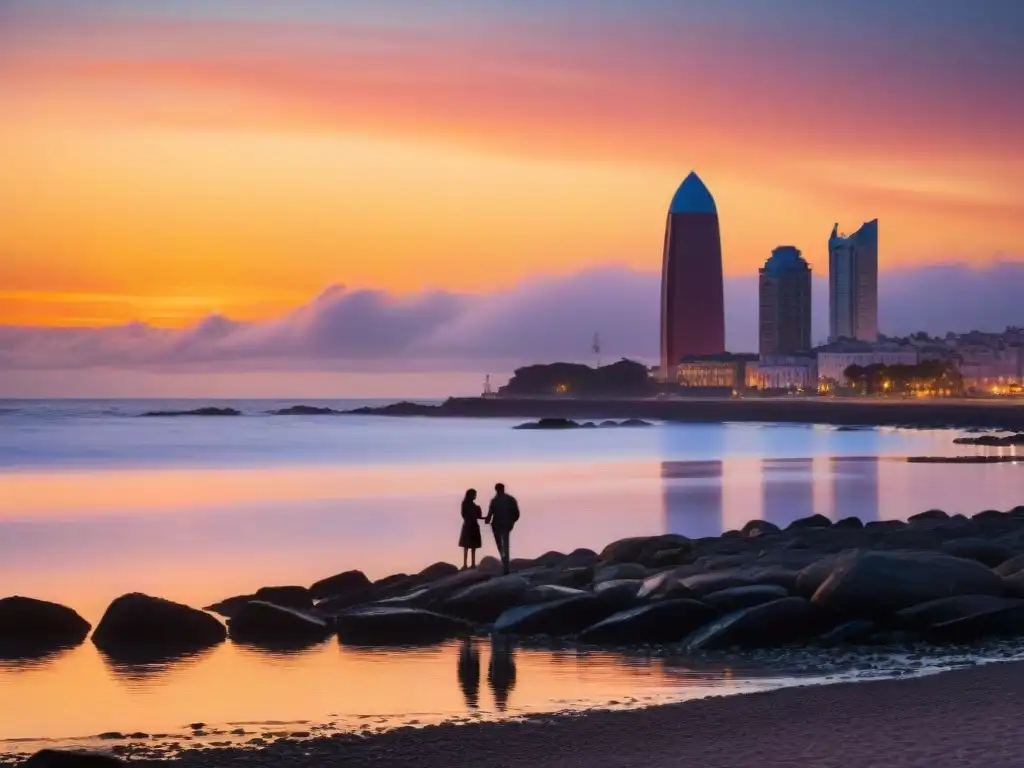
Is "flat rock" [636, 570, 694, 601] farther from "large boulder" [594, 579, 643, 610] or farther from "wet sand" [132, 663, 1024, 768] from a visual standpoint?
"wet sand" [132, 663, 1024, 768]

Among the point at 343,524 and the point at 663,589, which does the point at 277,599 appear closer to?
the point at 663,589

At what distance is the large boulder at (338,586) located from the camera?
80.8 ft

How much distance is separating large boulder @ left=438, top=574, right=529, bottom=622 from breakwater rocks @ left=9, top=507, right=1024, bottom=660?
19 millimetres

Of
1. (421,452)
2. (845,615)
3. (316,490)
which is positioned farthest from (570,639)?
(421,452)

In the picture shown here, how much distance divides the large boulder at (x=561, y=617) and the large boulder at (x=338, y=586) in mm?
5645

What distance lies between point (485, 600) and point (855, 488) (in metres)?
39.8

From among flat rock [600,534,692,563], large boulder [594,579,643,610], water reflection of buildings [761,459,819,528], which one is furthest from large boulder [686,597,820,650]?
water reflection of buildings [761,459,819,528]

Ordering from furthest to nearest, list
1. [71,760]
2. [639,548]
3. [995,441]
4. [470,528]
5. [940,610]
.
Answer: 1. [995,441]
2. [639,548]
3. [470,528]
4. [940,610]
5. [71,760]

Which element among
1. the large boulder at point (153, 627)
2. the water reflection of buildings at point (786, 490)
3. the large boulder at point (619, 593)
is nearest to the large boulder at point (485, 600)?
the large boulder at point (619, 593)

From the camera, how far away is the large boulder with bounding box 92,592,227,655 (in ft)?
62.9

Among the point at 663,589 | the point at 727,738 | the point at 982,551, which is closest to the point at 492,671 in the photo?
the point at 663,589

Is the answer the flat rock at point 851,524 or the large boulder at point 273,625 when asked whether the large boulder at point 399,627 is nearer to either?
the large boulder at point 273,625

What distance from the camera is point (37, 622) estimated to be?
1992 cm

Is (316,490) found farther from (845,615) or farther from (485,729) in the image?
(485,729)
